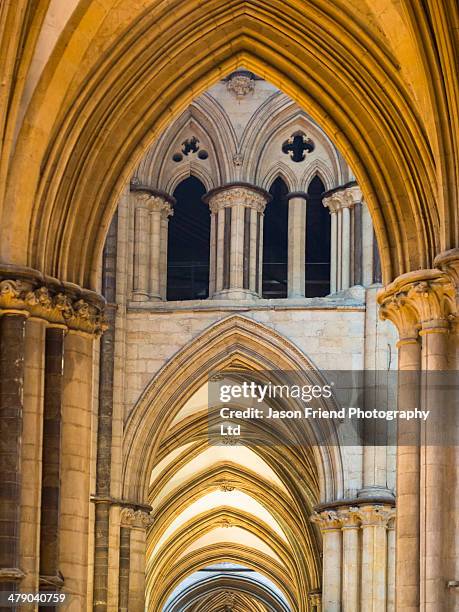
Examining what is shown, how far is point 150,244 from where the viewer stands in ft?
80.9

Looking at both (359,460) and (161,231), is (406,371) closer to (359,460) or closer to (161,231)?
(359,460)

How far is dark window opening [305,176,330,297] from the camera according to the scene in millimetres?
26922

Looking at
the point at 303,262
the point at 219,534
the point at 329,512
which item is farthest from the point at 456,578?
the point at 219,534

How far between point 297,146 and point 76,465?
12197mm

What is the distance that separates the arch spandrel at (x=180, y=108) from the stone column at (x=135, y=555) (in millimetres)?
8852

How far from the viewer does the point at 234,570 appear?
37.7 metres

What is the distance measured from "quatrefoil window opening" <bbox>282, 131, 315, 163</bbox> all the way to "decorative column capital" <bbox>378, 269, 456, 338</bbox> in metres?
11.8

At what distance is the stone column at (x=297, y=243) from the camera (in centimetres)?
2470

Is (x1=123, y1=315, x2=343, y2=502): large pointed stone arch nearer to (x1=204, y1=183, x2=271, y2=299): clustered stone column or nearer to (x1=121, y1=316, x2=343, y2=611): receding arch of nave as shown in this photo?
(x1=121, y1=316, x2=343, y2=611): receding arch of nave

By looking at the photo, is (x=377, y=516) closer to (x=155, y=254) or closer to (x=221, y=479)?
(x=155, y=254)

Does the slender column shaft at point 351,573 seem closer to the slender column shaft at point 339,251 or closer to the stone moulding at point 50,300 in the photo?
the slender column shaft at point 339,251

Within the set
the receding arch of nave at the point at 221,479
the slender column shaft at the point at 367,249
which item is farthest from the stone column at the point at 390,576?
the slender column shaft at the point at 367,249

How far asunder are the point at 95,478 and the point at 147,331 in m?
2.32

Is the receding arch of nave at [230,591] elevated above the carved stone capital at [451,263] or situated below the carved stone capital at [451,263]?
above
